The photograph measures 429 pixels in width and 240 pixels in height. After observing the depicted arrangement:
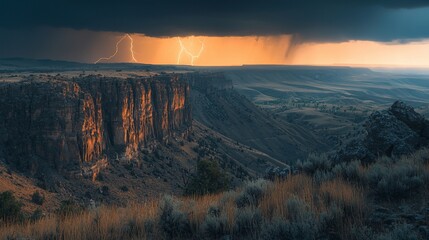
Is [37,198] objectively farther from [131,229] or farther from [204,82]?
[204,82]

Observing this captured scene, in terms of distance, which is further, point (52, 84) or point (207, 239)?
point (52, 84)

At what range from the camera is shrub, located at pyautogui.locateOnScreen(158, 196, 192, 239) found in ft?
22.8

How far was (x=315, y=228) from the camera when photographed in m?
6.00

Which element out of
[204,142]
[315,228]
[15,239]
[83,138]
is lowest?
[204,142]

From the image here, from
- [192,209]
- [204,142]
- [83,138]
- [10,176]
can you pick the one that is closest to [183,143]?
[204,142]

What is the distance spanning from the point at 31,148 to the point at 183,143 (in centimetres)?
3890

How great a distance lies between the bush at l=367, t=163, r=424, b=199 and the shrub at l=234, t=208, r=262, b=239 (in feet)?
9.25

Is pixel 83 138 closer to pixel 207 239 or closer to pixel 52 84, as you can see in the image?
pixel 52 84

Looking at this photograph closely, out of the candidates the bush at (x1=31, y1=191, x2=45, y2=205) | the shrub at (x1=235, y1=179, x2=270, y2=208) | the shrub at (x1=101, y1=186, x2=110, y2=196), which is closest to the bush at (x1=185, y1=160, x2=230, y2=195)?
the bush at (x1=31, y1=191, x2=45, y2=205)

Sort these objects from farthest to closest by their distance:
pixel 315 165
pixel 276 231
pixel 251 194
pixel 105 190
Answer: pixel 105 190 → pixel 315 165 → pixel 251 194 → pixel 276 231

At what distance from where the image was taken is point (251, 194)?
8797 mm

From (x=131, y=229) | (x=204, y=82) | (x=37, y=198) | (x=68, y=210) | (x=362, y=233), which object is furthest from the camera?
(x=204, y=82)

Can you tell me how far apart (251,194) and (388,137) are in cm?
545

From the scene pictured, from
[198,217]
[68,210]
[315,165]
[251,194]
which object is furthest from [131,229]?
[315,165]
